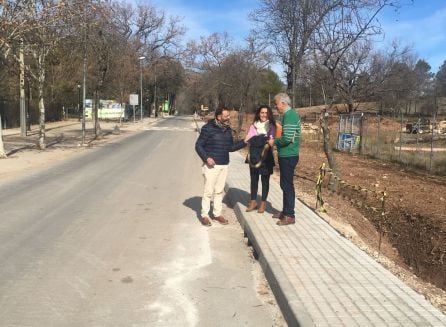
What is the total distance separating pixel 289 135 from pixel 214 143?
1170 millimetres

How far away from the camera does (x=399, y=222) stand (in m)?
10.3

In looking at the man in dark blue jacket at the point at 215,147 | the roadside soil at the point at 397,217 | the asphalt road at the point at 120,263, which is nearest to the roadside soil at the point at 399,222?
the roadside soil at the point at 397,217

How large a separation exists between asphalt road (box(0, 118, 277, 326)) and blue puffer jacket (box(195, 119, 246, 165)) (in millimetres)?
1131

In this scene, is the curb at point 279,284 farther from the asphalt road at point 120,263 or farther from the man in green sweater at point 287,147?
the man in green sweater at point 287,147

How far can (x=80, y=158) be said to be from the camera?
63.9 ft

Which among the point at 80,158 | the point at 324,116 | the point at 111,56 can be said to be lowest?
the point at 80,158

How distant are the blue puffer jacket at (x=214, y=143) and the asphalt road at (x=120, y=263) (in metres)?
Result: 1.13

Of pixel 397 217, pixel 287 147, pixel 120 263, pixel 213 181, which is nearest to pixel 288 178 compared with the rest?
pixel 287 147

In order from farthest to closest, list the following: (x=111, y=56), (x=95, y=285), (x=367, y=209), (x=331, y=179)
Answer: (x=111, y=56)
(x=331, y=179)
(x=367, y=209)
(x=95, y=285)

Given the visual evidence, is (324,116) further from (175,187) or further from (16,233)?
(16,233)

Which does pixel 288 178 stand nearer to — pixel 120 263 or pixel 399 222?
pixel 120 263

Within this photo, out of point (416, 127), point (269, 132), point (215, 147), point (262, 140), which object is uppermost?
point (269, 132)

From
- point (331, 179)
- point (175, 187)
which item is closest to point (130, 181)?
point (175, 187)

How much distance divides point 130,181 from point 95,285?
820cm
